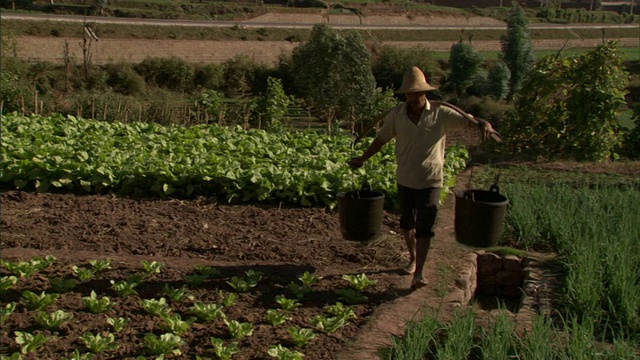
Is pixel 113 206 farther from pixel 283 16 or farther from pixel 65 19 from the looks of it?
pixel 283 16

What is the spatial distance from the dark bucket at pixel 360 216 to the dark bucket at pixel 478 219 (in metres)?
0.61

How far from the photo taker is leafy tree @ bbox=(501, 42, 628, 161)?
1157 centimetres

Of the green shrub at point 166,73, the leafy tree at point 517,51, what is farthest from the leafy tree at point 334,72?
the leafy tree at point 517,51

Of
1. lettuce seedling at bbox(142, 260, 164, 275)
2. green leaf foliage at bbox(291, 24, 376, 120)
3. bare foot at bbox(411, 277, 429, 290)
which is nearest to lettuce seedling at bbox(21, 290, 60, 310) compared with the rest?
lettuce seedling at bbox(142, 260, 164, 275)

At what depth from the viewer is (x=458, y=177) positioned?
9.75 m

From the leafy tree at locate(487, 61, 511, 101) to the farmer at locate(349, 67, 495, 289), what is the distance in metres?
26.4

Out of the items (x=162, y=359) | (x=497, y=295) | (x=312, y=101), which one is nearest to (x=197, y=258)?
(x=162, y=359)

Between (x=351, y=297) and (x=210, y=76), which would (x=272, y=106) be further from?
(x=210, y=76)

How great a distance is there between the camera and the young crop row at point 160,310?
14.1 feet

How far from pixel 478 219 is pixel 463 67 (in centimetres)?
2985

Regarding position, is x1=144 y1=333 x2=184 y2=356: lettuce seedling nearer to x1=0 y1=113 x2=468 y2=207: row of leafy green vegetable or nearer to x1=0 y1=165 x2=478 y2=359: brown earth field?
x1=0 y1=165 x2=478 y2=359: brown earth field

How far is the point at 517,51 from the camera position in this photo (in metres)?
33.4

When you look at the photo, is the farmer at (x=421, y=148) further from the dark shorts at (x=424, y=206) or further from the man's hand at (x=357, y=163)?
the man's hand at (x=357, y=163)

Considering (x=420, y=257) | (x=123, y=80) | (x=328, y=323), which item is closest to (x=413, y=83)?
(x=420, y=257)
